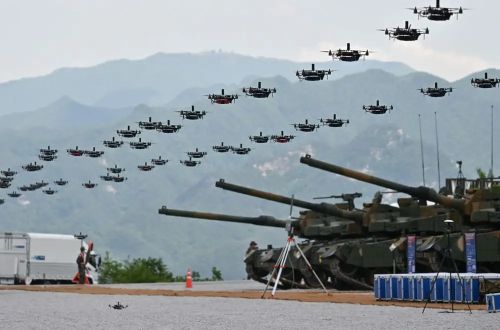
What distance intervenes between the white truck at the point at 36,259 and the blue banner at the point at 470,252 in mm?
38530

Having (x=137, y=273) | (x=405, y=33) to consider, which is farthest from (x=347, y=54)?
(x=137, y=273)

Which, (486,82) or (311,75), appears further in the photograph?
(311,75)

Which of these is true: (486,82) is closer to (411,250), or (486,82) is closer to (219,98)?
(411,250)

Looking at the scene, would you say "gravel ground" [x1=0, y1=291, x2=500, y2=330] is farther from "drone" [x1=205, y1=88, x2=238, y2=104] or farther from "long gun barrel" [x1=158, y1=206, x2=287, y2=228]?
"drone" [x1=205, y1=88, x2=238, y2=104]

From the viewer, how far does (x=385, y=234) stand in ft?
169

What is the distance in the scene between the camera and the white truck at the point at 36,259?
7838cm

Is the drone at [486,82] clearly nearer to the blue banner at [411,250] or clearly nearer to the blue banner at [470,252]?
the blue banner at [411,250]

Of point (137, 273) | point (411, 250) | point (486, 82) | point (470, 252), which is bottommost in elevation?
point (470, 252)

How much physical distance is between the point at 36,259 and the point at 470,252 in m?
41.7

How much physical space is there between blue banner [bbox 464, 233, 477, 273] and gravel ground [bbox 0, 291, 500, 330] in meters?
9.71

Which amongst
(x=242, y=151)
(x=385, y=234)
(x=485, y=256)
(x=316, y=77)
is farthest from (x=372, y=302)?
(x=242, y=151)

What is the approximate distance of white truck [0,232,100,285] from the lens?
78.4m

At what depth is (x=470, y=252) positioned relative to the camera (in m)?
43.8

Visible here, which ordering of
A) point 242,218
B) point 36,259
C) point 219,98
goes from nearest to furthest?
point 242,218
point 219,98
point 36,259
